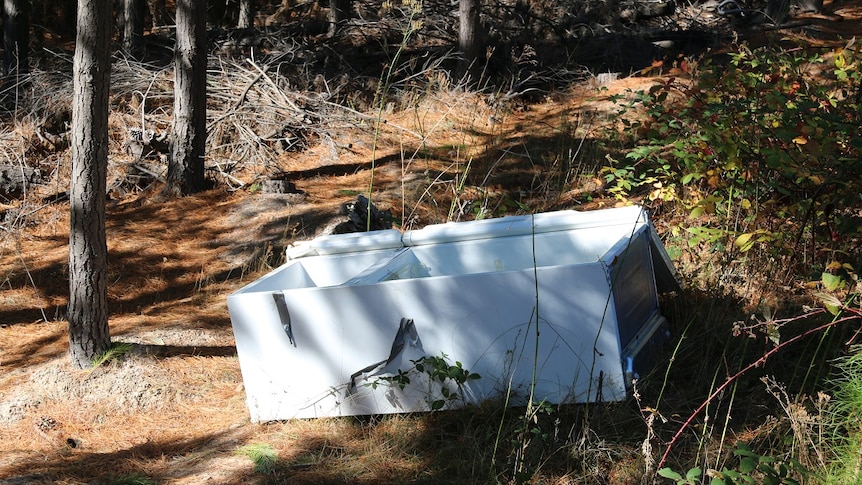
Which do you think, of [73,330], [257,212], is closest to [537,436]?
[73,330]

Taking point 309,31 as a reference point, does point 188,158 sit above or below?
below

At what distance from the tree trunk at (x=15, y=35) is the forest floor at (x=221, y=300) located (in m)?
1.76

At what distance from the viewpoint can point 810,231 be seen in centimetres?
476

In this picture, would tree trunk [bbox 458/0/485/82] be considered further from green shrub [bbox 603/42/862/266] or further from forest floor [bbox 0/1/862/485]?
green shrub [bbox 603/42/862/266]

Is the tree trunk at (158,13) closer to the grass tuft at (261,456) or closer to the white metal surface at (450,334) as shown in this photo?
the white metal surface at (450,334)

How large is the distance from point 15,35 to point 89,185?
266 inches

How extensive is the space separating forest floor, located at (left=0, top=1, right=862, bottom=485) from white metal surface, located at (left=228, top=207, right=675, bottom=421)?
0.16m

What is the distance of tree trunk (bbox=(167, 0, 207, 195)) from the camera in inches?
295

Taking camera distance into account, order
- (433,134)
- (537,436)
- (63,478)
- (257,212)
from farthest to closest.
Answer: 1. (433,134)
2. (257,212)
3. (63,478)
4. (537,436)

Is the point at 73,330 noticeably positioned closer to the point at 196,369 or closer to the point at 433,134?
the point at 196,369

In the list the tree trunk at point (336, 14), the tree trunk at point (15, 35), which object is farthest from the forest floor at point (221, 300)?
the tree trunk at point (336, 14)

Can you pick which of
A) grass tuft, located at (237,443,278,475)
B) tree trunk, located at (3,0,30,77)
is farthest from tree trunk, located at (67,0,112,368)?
tree trunk, located at (3,0,30,77)

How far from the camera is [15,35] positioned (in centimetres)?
1030

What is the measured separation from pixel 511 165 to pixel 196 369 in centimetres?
414
